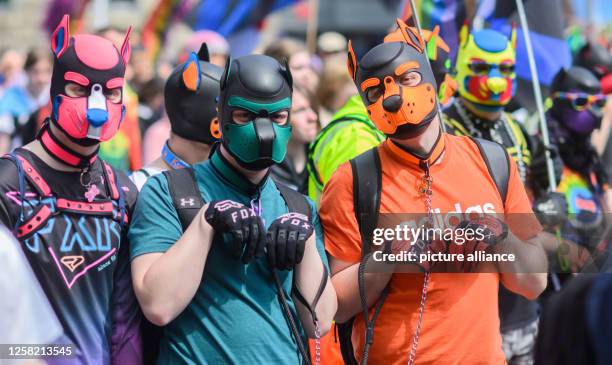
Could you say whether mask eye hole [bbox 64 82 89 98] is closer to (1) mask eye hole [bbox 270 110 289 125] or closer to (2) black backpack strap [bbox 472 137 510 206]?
(1) mask eye hole [bbox 270 110 289 125]

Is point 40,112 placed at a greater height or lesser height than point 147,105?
lesser

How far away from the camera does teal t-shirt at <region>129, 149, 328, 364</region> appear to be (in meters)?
3.93

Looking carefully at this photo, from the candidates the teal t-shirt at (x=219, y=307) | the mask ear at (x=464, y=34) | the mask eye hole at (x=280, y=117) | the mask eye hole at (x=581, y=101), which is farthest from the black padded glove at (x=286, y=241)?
the mask eye hole at (x=581, y=101)

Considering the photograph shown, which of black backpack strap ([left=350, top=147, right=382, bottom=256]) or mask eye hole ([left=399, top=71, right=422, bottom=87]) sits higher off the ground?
mask eye hole ([left=399, top=71, right=422, bottom=87])

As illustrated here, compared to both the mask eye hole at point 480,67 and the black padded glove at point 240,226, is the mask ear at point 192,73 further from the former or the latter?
the mask eye hole at point 480,67

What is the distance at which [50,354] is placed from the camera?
3695 mm

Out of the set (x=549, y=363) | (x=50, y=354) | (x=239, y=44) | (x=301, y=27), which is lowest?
(x=50, y=354)

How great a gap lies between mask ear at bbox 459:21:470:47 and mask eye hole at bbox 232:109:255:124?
2966 millimetres

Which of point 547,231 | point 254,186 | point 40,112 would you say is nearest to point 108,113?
point 254,186

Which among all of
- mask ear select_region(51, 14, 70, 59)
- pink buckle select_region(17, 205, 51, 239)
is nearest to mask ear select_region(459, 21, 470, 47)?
mask ear select_region(51, 14, 70, 59)

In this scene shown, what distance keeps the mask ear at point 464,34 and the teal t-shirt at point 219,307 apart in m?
3.19

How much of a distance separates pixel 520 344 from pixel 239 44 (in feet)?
20.5

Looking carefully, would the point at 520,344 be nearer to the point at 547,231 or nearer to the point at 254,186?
the point at 547,231

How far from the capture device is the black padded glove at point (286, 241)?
3922 mm
